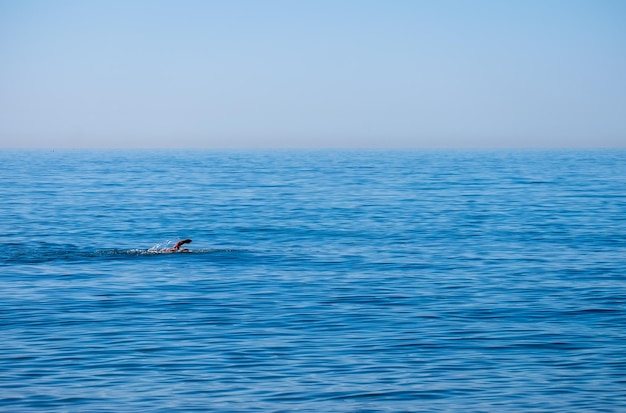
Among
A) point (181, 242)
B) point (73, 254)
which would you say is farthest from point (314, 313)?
point (73, 254)

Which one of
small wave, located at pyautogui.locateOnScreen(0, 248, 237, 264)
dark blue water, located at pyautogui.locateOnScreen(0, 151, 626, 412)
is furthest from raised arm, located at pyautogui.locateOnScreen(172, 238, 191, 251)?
dark blue water, located at pyautogui.locateOnScreen(0, 151, 626, 412)

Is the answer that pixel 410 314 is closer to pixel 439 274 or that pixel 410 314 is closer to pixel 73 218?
pixel 439 274

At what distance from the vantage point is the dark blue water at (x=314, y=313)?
14664mm

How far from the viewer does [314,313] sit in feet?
66.4

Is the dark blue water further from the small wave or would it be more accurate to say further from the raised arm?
the raised arm

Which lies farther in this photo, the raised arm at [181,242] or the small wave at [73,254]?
the raised arm at [181,242]

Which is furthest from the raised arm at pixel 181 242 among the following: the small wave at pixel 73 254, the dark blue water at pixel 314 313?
the dark blue water at pixel 314 313

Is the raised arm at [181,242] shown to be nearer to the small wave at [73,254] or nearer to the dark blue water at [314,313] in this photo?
the small wave at [73,254]

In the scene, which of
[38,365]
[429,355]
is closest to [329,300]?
[429,355]

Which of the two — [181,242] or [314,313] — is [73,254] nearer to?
[181,242]

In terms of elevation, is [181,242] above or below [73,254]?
above

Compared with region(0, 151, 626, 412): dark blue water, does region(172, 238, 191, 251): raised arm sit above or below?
above

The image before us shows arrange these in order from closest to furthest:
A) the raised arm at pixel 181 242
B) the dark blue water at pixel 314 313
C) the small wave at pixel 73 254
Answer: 1. the dark blue water at pixel 314 313
2. the small wave at pixel 73 254
3. the raised arm at pixel 181 242

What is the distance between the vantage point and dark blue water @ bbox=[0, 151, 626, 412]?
577 inches
